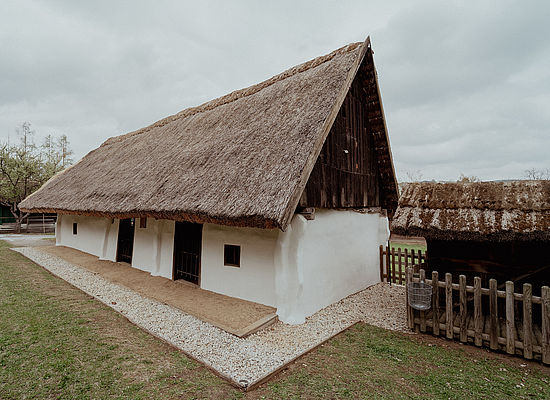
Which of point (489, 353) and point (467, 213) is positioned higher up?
point (467, 213)

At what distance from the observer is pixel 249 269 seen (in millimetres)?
6312

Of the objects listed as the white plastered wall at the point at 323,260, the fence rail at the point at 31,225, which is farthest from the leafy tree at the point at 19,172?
the white plastered wall at the point at 323,260

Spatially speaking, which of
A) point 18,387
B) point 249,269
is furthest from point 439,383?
point 18,387

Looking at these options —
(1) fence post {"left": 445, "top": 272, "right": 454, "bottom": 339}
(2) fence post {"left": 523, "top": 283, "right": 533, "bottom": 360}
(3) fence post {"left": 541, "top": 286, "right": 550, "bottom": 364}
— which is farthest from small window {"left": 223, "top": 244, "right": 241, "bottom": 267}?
(3) fence post {"left": 541, "top": 286, "right": 550, "bottom": 364}

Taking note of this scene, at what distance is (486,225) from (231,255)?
5.33 m

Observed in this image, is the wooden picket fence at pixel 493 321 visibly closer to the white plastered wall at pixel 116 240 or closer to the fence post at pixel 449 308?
the fence post at pixel 449 308

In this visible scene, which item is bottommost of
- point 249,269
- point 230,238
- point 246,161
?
point 249,269

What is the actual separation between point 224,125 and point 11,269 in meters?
8.87

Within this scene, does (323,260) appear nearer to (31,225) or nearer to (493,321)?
(493,321)

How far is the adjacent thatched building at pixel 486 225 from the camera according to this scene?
5.20m

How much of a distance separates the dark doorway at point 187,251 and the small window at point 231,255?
3.48ft

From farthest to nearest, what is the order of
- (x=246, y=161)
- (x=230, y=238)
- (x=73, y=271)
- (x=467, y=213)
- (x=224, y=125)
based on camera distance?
(x=73, y=271) < (x=224, y=125) < (x=230, y=238) < (x=246, y=161) < (x=467, y=213)

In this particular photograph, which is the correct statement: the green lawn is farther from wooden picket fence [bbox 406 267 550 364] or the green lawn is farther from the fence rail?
the fence rail

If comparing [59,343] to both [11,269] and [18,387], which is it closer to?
[18,387]
